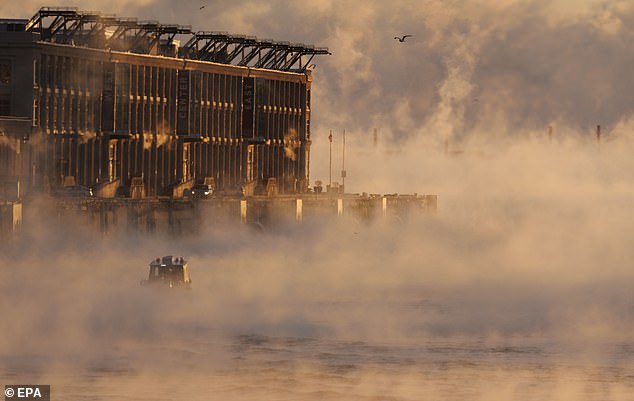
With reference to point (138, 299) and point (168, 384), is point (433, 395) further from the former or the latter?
point (138, 299)

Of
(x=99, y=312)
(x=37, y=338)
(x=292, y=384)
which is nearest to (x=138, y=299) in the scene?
(x=99, y=312)

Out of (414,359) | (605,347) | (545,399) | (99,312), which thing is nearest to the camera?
(545,399)

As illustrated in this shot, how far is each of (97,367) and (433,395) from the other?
64.4ft

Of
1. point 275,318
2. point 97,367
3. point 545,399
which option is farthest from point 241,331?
point 545,399

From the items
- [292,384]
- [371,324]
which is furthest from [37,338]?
[371,324]

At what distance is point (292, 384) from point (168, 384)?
719 centimetres

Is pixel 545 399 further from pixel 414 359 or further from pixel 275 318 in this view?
pixel 275 318

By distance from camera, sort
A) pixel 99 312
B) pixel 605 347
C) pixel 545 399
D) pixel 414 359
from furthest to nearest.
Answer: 1. pixel 99 312
2. pixel 605 347
3. pixel 414 359
4. pixel 545 399

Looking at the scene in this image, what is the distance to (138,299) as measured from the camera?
16900 cm

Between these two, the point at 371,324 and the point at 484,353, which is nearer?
the point at 484,353

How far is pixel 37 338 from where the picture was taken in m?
141

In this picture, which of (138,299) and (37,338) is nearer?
(37,338)

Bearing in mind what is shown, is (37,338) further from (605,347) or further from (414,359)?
(605,347)

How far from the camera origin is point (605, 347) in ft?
492
